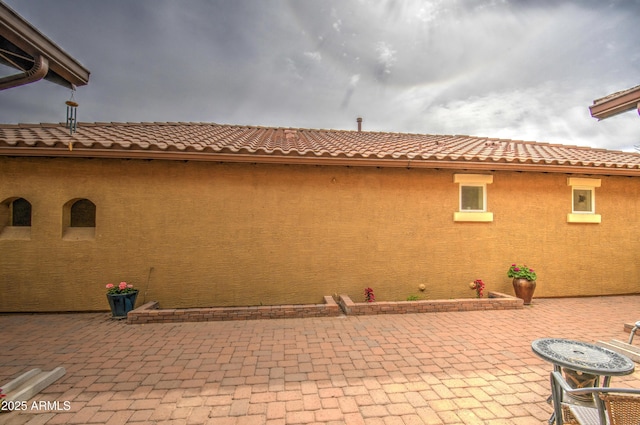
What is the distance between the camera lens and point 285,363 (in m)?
3.67

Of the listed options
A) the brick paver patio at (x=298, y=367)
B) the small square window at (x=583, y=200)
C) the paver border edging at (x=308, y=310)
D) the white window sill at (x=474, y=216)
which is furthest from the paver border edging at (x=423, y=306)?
the small square window at (x=583, y=200)

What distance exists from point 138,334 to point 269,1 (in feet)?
30.9

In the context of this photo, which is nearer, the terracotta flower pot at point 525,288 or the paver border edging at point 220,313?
the paver border edging at point 220,313

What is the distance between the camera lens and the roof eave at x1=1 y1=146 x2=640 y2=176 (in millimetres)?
5406

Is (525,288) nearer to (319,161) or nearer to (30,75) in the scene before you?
(319,161)

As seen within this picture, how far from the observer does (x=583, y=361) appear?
91.1 inches

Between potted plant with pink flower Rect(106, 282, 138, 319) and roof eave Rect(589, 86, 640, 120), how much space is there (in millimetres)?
8854

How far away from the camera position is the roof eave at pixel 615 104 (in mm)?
4027

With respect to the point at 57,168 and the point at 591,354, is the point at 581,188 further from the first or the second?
the point at 57,168

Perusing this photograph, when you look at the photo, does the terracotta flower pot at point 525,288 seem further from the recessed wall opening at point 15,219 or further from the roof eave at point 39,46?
the recessed wall opening at point 15,219

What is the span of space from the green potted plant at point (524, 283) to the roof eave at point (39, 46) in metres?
8.84

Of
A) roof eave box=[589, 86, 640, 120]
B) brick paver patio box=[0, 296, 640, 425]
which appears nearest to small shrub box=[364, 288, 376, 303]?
brick paver patio box=[0, 296, 640, 425]

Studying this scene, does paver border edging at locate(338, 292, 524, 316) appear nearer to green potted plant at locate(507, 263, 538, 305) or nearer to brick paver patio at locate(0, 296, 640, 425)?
brick paver patio at locate(0, 296, 640, 425)

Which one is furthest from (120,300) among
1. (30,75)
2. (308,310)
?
(30,75)
